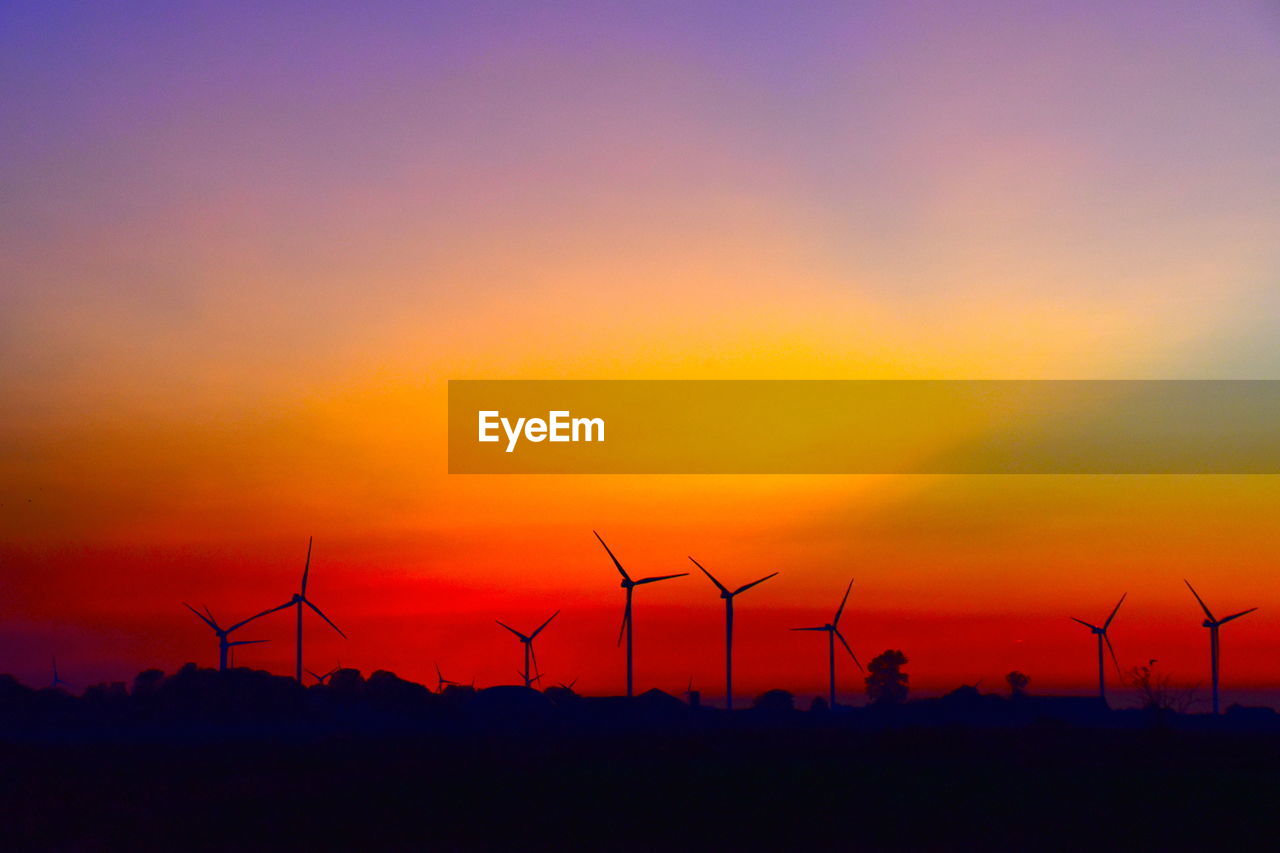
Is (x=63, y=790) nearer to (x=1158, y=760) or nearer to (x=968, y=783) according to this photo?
(x=968, y=783)

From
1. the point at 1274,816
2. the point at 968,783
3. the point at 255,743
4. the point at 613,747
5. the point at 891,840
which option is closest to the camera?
the point at 891,840

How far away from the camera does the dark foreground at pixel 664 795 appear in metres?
71.0

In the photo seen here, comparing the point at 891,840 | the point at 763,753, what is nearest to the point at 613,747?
the point at 763,753

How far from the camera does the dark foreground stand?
71.0 m

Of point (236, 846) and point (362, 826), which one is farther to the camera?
point (362, 826)

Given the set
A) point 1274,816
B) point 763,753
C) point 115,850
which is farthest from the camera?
point 763,753

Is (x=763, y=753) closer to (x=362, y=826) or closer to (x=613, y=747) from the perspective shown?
(x=613, y=747)

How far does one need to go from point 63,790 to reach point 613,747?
160 ft

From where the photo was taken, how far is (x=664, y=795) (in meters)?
86.9

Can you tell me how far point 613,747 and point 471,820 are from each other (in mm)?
50344

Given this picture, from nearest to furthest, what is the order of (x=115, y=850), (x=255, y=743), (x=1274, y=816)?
1. (x=115, y=850)
2. (x=1274, y=816)
3. (x=255, y=743)

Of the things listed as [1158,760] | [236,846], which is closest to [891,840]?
[236,846]

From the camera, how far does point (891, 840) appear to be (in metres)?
70.8

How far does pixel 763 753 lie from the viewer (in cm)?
11906
